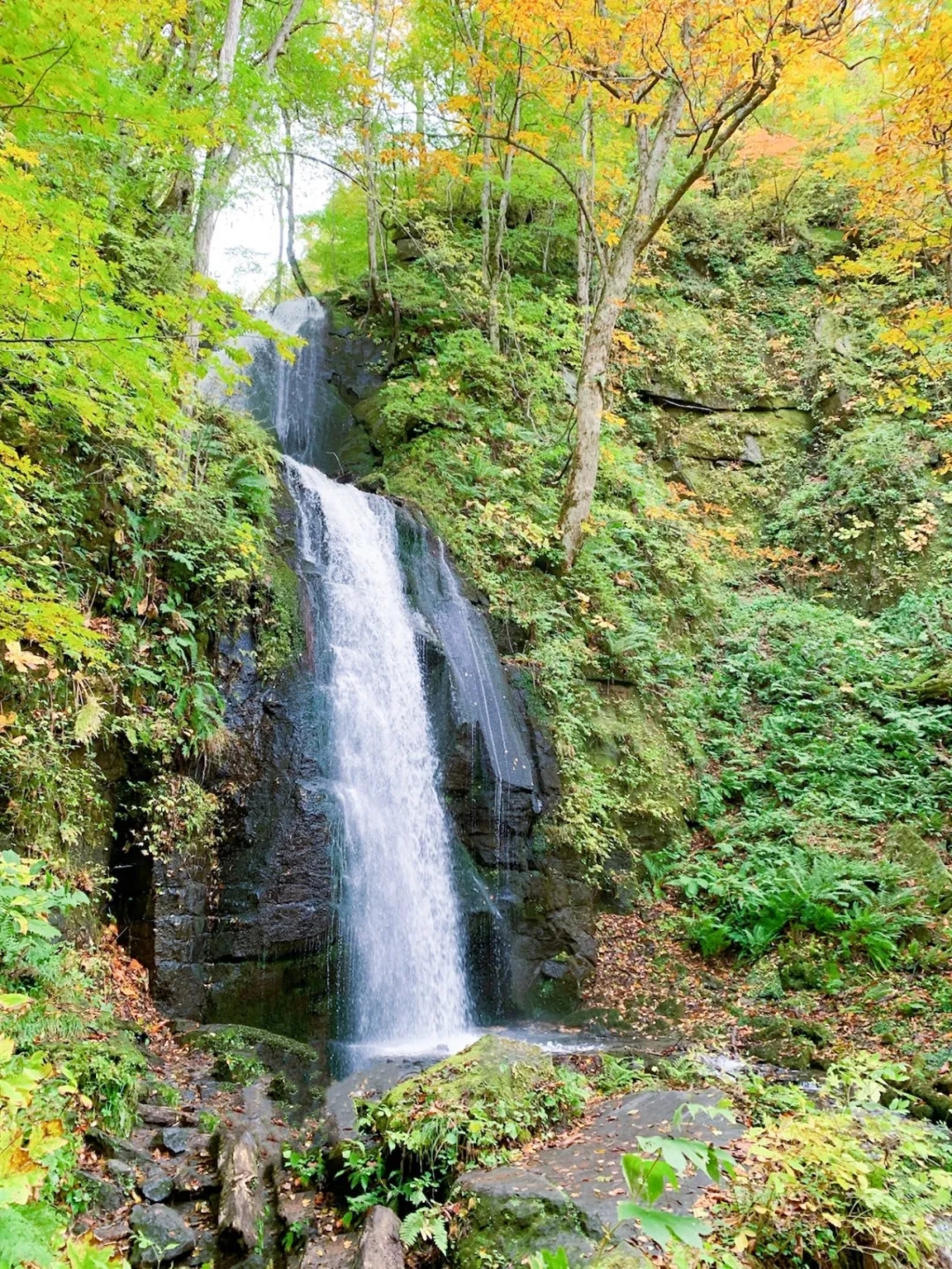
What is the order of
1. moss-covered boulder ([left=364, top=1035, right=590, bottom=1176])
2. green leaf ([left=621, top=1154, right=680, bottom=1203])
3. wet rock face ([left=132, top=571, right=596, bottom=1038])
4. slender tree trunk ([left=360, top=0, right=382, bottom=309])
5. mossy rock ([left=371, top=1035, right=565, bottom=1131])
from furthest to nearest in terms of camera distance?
slender tree trunk ([left=360, top=0, right=382, bottom=309]) < wet rock face ([left=132, top=571, right=596, bottom=1038]) < mossy rock ([left=371, top=1035, right=565, bottom=1131]) < moss-covered boulder ([left=364, top=1035, right=590, bottom=1176]) < green leaf ([left=621, top=1154, right=680, bottom=1203])

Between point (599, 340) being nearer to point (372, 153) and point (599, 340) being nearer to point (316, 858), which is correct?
point (372, 153)

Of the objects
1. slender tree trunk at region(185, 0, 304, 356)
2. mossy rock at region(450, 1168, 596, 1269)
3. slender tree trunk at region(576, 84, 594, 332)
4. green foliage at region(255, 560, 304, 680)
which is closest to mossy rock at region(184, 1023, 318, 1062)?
mossy rock at region(450, 1168, 596, 1269)

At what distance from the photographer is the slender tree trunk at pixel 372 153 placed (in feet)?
46.9

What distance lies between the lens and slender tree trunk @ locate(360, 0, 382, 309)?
46.9ft

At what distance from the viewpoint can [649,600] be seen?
12.9m

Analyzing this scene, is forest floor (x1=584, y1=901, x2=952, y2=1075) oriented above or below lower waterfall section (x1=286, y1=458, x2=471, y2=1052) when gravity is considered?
below

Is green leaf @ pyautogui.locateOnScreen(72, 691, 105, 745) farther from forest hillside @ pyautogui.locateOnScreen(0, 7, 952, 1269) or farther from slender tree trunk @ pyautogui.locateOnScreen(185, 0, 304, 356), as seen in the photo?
slender tree trunk @ pyautogui.locateOnScreen(185, 0, 304, 356)

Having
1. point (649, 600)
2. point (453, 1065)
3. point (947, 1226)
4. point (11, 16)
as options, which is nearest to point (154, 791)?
point (453, 1065)

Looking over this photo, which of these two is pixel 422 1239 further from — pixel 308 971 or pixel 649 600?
pixel 649 600

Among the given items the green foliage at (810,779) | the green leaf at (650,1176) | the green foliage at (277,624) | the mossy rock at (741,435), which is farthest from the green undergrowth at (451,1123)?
the mossy rock at (741,435)

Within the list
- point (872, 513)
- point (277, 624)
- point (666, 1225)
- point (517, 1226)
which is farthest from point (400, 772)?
point (872, 513)

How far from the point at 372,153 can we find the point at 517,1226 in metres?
17.1

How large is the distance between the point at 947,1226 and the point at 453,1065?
273 cm

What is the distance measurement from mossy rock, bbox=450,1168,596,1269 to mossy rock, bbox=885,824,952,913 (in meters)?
6.46
